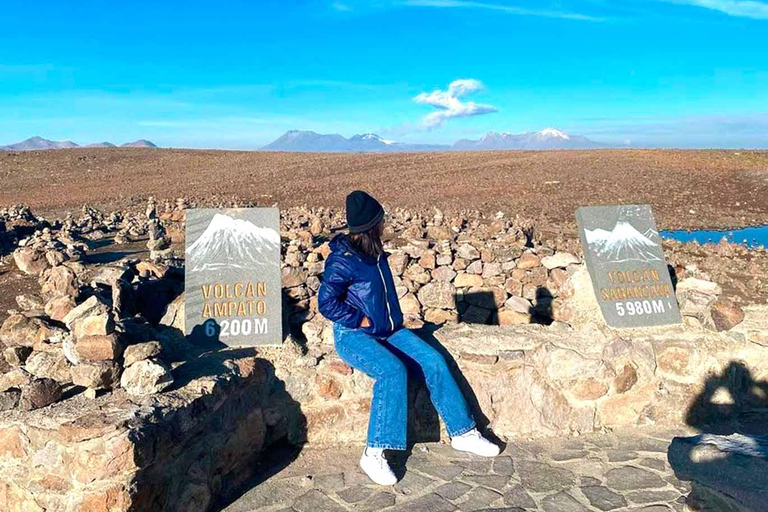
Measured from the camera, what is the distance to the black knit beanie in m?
4.27

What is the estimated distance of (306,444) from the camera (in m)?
4.54

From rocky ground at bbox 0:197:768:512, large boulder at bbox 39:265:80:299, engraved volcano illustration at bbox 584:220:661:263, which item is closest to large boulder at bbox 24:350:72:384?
rocky ground at bbox 0:197:768:512

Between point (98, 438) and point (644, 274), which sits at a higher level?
point (644, 274)

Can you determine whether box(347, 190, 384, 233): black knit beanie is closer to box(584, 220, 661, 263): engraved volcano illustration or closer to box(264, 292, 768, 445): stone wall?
box(264, 292, 768, 445): stone wall

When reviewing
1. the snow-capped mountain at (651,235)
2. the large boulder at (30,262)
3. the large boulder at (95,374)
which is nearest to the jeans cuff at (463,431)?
the large boulder at (95,374)

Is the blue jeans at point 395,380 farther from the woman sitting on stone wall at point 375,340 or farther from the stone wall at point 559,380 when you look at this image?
the stone wall at point 559,380

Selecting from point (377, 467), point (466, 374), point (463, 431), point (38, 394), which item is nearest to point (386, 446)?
point (377, 467)

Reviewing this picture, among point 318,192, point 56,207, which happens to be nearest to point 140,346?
point 56,207

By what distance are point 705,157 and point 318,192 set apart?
20.3 m

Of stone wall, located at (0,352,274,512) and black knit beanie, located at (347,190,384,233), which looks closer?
stone wall, located at (0,352,274,512)

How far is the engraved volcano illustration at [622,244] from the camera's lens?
5.57 metres

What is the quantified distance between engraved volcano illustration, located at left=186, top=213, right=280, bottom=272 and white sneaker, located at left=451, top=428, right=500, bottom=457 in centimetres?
185

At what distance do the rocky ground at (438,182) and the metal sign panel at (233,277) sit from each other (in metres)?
11.5

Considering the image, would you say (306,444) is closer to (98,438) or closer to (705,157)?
(98,438)
